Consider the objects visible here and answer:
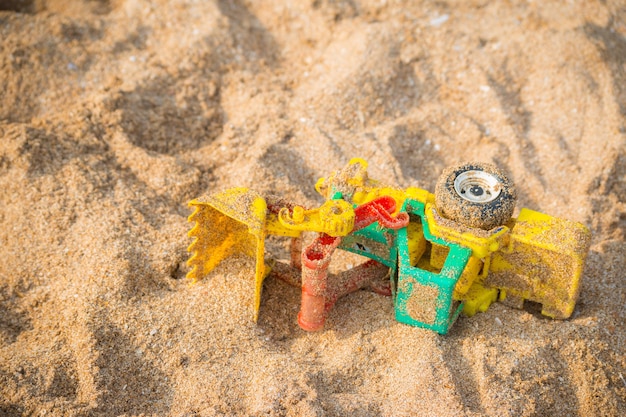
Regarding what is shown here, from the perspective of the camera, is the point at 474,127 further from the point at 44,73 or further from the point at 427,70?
the point at 44,73

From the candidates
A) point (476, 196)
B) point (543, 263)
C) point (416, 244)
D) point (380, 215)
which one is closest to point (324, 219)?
point (380, 215)

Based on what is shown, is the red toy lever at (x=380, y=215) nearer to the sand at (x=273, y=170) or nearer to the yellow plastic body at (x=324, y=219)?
the yellow plastic body at (x=324, y=219)

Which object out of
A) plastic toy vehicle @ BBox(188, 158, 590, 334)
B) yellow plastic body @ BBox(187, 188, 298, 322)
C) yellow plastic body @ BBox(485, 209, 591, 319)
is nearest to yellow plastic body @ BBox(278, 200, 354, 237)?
plastic toy vehicle @ BBox(188, 158, 590, 334)

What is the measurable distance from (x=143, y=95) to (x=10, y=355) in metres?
1.91

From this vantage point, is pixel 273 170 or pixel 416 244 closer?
pixel 416 244

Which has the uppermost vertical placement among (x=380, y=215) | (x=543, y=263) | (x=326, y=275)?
(x=380, y=215)

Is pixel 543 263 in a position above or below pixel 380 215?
below

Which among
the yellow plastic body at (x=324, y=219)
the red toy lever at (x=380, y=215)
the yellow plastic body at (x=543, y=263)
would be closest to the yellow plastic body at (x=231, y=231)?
the yellow plastic body at (x=324, y=219)

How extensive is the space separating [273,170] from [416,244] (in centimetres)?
107

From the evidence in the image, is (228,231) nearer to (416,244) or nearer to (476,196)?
(416,244)

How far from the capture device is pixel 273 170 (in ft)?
12.9

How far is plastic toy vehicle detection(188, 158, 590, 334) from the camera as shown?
2.96m

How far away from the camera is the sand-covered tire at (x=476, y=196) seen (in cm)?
296

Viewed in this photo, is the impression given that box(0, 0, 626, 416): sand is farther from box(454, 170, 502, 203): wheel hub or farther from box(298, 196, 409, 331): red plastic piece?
box(454, 170, 502, 203): wheel hub
